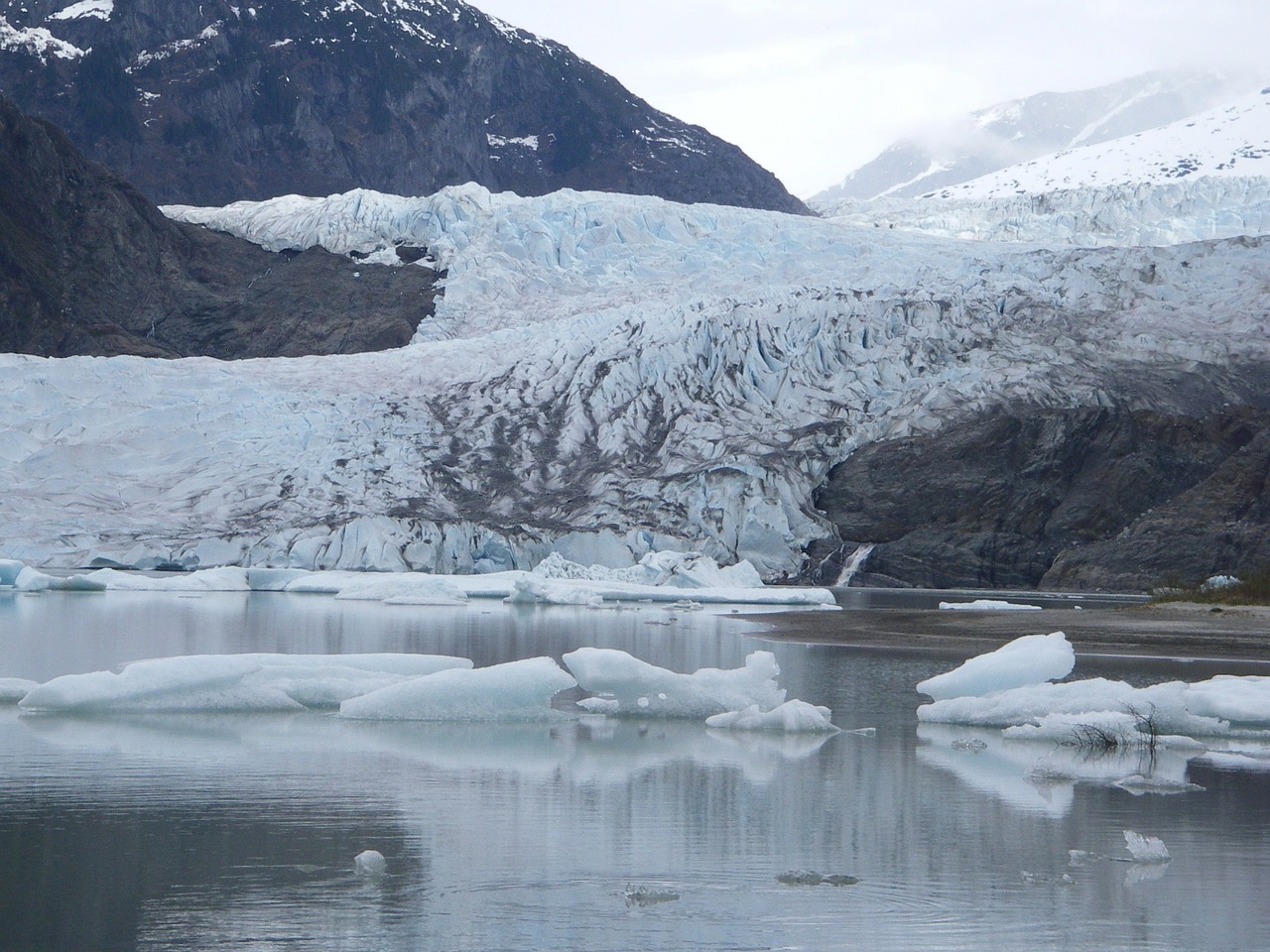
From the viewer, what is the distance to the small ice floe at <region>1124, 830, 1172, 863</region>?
16.5 feet

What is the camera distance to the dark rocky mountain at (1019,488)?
85.3 ft

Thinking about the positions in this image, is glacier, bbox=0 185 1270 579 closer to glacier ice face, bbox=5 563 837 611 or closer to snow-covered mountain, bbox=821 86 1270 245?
glacier ice face, bbox=5 563 837 611

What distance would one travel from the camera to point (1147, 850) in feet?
16.5

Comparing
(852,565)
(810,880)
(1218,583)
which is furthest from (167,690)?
(852,565)

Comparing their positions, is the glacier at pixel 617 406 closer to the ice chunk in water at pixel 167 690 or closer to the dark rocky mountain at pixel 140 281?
the dark rocky mountain at pixel 140 281

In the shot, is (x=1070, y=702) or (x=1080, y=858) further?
(x=1070, y=702)

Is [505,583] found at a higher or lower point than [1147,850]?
lower

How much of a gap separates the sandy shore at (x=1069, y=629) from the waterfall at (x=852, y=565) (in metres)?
6.03

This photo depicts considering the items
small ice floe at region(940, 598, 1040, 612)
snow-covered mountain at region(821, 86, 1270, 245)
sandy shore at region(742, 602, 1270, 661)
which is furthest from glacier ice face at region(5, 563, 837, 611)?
snow-covered mountain at region(821, 86, 1270, 245)

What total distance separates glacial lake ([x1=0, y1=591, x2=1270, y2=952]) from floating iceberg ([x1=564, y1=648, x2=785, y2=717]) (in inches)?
9.0

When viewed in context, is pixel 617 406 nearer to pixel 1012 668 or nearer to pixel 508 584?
pixel 508 584

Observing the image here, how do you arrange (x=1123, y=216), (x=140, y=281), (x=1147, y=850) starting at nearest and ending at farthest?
(x=1147, y=850) → (x=1123, y=216) → (x=140, y=281)

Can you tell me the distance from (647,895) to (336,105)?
66135mm

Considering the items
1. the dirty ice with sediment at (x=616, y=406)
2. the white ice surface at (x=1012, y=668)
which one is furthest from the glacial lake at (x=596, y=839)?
the dirty ice with sediment at (x=616, y=406)
